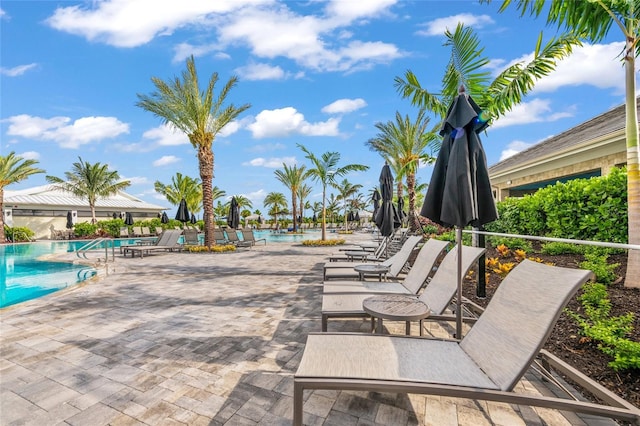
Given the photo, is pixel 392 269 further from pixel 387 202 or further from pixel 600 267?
pixel 600 267

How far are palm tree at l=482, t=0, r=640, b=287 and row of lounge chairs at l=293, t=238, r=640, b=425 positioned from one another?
9.16 ft

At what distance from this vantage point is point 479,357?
2.17 meters

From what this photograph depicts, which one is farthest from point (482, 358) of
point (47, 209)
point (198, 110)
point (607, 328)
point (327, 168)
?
point (47, 209)

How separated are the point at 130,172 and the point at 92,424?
124 feet

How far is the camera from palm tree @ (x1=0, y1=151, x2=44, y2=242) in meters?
22.7

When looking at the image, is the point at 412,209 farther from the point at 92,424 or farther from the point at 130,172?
the point at 130,172

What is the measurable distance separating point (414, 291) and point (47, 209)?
126ft

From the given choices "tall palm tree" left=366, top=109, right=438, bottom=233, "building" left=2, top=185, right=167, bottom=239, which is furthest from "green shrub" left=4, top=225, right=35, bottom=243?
"tall palm tree" left=366, top=109, right=438, bottom=233

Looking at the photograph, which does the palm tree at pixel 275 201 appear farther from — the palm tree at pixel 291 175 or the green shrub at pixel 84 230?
the green shrub at pixel 84 230

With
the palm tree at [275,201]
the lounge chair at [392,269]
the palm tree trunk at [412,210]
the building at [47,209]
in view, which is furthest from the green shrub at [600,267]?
the palm tree at [275,201]

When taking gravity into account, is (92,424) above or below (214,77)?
below

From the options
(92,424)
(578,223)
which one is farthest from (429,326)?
(578,223)

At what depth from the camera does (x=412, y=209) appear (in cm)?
1627

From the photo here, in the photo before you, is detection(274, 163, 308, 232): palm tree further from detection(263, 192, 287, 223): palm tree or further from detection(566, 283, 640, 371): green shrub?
detection(566, 283, 640, 371): green shrub
